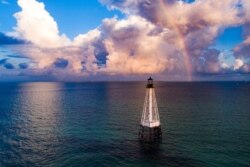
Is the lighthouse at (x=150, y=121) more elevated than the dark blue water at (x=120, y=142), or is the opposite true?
the lighthouse at (x=150, y=121)

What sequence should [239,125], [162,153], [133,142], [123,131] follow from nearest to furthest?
1. [162,153]
2. [133,142]
3. [123,131]
4. [239,125]

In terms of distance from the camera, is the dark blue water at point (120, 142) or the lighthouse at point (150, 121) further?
the lighthouse at point (150, 121)

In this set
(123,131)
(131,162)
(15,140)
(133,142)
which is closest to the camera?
(131,162)

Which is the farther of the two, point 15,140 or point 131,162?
point 15,140

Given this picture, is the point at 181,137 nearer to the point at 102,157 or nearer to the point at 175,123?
the point at 175,123

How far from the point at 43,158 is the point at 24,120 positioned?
152 feet

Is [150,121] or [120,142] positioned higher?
[150,121]

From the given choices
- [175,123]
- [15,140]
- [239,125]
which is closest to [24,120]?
[15,140]

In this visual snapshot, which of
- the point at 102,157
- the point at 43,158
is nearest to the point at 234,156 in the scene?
the point at 102,157

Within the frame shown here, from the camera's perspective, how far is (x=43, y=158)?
5600 centimetres

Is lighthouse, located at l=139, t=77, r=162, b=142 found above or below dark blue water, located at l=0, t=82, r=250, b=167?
above

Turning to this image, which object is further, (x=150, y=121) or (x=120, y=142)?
(x=120, y=142)

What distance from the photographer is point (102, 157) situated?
55438mm

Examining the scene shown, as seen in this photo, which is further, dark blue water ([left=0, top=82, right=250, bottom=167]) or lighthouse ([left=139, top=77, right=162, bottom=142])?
lighthouse ([left=139, top=77, right=162, bottom=142])
